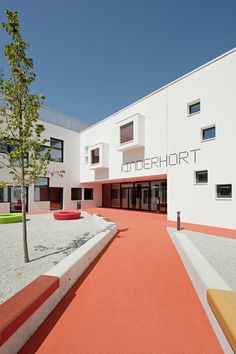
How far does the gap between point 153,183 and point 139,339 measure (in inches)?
593

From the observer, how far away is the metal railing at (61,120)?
18539 mm

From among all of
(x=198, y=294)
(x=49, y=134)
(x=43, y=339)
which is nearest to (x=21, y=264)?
(x=43, y=339)

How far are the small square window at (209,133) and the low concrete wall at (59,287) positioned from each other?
8.89 meters

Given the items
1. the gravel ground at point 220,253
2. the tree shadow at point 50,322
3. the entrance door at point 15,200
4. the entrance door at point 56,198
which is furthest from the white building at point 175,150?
the tree shadow at point 50,322

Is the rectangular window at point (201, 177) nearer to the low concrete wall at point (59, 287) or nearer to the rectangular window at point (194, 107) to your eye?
the rectangular window at point (194, 107)

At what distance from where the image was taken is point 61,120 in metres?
20.0

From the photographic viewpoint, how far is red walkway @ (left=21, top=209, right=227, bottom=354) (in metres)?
2.30

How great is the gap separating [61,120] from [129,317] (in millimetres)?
20195

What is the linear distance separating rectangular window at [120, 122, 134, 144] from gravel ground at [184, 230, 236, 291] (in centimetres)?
936

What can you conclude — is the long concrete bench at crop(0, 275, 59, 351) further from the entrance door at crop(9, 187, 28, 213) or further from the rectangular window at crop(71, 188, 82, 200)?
the rectangular window at crop(71, 188, 82, 200)

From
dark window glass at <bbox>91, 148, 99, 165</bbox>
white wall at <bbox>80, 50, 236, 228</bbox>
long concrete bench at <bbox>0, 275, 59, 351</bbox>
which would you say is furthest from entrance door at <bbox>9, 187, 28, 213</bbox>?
long concrete bench at <bbox>0, 275, 59, 351</bbox>

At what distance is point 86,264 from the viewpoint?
4543 mm

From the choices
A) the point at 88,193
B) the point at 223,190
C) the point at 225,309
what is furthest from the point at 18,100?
the point at 88,193

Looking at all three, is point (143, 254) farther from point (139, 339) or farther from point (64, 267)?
point (139, 339)
